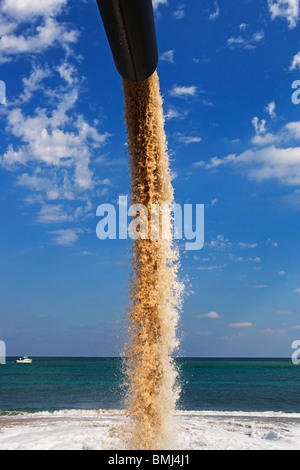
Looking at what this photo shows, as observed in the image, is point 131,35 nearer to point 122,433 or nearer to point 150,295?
point 150,295

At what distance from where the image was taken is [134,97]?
6.64 m

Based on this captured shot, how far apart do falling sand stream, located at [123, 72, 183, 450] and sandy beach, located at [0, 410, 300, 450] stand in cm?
71

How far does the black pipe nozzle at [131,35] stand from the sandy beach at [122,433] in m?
5.41

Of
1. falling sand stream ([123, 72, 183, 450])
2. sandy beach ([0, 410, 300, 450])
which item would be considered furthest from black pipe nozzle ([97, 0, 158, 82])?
sandy beach ([0, 410, 300, 450])

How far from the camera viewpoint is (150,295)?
6.74m

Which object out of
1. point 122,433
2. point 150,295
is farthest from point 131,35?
point 122,433

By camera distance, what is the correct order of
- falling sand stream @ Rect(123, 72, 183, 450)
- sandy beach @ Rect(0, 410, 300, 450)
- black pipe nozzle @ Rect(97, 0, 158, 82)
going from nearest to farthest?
black pipe nozzle @ Rect(97, 0, 158, 82) < falling sand stream @ Rect(123, 72, 183, 450) < sandy beach @ Rect(0, 410, 300, 450)

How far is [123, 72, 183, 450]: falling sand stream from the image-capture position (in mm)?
6629

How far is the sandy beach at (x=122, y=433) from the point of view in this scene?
8.62 meters

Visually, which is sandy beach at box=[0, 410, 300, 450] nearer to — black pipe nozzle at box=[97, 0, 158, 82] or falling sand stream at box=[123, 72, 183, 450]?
falling sand stream at box=[123, 72, 183, 450]

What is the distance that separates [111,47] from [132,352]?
4.31 meters

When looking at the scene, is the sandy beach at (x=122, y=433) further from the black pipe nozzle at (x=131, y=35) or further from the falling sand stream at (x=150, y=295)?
the black pipe nozzle at (x=131, y=35)

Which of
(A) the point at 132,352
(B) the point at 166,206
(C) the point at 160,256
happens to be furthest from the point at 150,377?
(B) the point at 166,206

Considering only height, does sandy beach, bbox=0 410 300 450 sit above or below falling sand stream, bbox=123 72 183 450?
below
